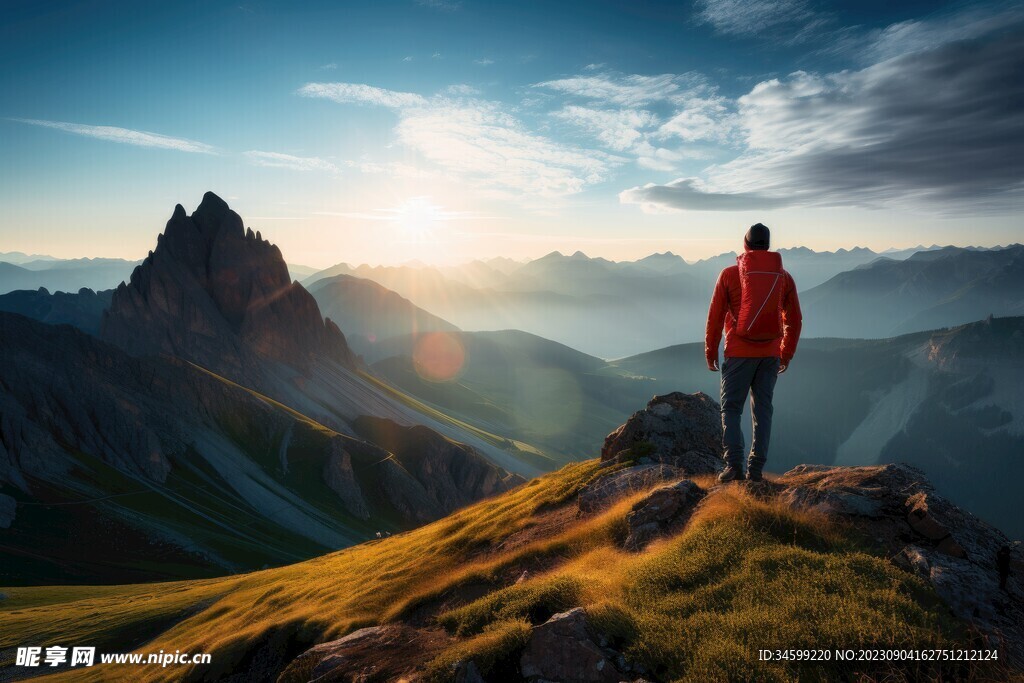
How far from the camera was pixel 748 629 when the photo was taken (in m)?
8.04

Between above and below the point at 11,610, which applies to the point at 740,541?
above

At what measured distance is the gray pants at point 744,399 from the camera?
43.4 feet

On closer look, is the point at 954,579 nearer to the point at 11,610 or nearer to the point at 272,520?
the point at 11,610

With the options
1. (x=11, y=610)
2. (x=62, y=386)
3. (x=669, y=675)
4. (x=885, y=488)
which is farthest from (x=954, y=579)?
(x=62, y=386)

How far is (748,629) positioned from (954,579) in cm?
417

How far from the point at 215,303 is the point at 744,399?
19059 cm

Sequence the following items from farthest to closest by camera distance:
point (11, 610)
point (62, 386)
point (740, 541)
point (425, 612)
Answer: point (62, 386) < point (11, 610) < point (425, 612) < point (740, 541)

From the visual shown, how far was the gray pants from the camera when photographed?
520 inches

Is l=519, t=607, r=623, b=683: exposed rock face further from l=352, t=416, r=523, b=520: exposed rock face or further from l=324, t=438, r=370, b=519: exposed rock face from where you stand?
l=352, t=416, r=523, b=520: exposed rock face

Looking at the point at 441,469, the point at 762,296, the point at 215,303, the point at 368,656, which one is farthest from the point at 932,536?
the point at 215,303

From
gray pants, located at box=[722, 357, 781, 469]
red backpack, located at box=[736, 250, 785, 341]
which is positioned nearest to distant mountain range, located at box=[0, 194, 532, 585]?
gray pants, located at box=[722, 357, 781, 469]

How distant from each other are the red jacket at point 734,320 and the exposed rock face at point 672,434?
23.1 ft

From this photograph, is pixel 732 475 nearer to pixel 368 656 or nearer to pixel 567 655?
pixel 567 655

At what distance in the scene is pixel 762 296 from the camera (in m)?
12.8
